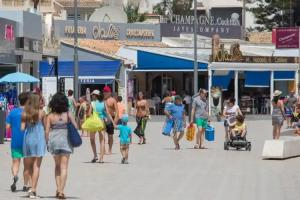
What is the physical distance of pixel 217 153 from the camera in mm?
24703

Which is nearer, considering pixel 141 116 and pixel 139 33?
pixel 141 116

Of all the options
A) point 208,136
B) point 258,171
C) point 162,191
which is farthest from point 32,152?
point 208,136

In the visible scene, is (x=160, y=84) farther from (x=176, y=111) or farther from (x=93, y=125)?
(x=93, y=125)

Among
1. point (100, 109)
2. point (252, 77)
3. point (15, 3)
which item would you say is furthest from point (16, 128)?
point (15, 3)

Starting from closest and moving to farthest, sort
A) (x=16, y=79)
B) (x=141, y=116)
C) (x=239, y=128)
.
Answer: (x=239, y=128), (x=141, y=116), (x=16, y=79)

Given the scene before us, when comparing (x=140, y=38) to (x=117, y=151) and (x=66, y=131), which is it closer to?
(x=117, y=151)

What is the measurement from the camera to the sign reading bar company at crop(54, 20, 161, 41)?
5968cm

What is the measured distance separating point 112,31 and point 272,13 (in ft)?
81.9

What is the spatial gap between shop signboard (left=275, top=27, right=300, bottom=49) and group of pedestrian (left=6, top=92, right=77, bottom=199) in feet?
147

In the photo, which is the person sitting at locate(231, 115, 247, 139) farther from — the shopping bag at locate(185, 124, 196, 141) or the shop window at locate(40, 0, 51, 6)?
the shop window at locate(40, 0, 51, 6)

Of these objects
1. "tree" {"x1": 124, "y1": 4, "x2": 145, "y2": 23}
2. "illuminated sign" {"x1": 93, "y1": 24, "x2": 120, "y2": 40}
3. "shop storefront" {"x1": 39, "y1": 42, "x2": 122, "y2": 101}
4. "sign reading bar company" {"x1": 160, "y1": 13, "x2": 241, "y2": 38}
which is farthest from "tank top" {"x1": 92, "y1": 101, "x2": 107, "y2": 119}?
"tree" {"x1": 124, "y1": 4, "x2": 145, "y2": 23}

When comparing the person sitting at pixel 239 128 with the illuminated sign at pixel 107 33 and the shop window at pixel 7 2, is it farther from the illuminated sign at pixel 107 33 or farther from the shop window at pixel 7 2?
the shop window at pixel 7 2

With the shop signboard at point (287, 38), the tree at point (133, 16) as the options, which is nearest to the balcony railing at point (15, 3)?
the tree at point (133, 16)

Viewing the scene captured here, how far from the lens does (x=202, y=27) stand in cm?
7019
